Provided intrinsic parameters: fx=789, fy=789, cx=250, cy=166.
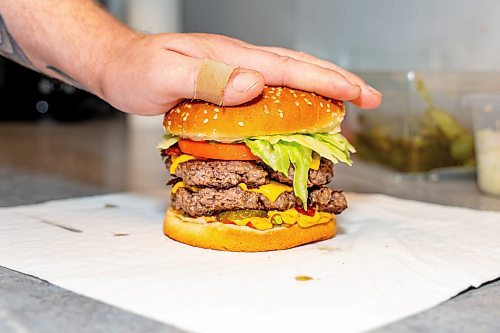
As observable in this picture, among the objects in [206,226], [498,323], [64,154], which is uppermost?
[64,154]

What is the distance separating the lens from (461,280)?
1200 mm

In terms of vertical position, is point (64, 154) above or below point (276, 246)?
above

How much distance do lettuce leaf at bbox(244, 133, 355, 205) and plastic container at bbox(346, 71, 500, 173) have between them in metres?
0.86

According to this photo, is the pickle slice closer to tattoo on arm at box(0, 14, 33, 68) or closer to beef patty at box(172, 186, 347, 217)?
beef patty at box(172, 186, 347, 217)

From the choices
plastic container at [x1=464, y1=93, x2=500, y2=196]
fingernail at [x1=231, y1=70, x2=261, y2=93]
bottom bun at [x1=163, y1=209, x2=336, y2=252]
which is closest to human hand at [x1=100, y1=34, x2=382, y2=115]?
fingernail at [x1=231, y1=70, x2=261, y2=93]

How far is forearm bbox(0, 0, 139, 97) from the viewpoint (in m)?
1.59

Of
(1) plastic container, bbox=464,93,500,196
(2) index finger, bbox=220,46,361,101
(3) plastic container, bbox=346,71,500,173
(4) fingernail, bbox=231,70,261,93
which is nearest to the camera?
(4) fingernail, bbox=231,70,261,93

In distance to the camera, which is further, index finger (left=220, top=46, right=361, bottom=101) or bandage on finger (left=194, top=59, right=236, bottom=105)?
index finger (left=220, top=46, right=361, bottom=101)

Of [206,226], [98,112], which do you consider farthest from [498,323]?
[98,112]

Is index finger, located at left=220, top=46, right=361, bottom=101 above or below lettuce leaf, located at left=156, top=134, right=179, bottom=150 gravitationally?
above

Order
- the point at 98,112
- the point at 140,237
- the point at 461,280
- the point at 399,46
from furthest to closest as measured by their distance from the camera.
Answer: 1. the point at 98,112
2. the point at 399,46
3. the point at 140,237
4. the point at 461,280

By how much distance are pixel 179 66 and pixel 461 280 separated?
1.95 ft

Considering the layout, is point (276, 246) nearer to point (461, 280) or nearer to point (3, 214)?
point (461, 280)

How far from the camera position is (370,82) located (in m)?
2.51
